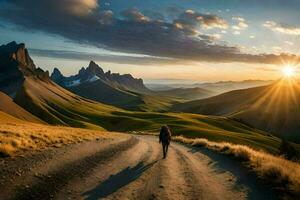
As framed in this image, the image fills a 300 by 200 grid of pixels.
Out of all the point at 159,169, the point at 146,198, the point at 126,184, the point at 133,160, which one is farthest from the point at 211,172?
the point at 146,198

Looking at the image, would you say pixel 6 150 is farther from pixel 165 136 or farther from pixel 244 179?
pixel 165 136

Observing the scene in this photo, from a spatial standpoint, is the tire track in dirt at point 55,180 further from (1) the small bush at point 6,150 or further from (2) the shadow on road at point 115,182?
(1) the small bush at point 6,150

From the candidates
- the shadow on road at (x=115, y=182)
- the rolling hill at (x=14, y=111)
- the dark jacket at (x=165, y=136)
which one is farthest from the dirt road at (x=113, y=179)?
the rolling hill at (x=14, y=111)

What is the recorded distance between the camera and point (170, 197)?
1381cm

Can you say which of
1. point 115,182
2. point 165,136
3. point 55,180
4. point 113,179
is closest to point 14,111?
point 165,136

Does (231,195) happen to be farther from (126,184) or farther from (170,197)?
(126,184)

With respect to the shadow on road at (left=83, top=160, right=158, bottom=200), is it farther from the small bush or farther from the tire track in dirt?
the small bush

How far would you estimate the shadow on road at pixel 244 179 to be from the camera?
604 inches

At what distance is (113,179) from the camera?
52.7 ft

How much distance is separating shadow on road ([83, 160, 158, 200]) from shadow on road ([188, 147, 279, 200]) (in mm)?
4861

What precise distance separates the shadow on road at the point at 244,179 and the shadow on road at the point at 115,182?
15.9 ft

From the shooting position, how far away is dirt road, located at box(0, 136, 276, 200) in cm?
1312

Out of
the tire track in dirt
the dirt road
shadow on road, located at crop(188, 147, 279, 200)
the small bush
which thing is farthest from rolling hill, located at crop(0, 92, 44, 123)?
the tire track in dirt

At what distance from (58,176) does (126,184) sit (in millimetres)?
2942
